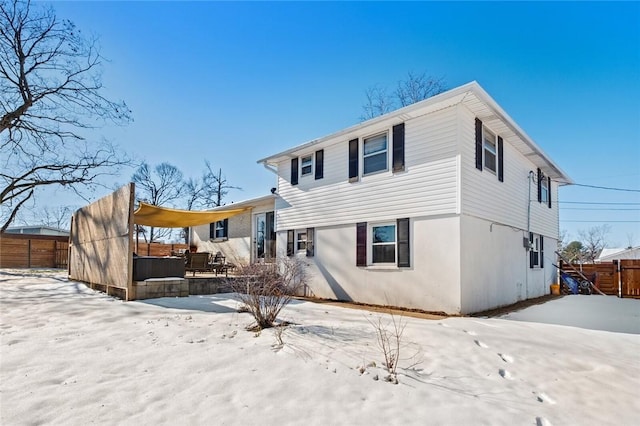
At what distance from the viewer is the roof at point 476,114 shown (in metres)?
7.70

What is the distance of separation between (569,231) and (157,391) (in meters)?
51.7

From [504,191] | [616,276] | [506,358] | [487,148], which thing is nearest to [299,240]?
[487,148]

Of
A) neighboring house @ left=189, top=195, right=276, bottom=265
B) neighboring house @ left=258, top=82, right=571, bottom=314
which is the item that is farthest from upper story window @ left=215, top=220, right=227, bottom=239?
neighboring house @ left=258, top=82, right=571, bottom=314

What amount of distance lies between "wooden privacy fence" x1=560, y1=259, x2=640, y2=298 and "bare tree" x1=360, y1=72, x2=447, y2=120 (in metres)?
10.8

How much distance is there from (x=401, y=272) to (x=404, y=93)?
14.1 metres

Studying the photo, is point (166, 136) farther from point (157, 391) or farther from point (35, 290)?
point (157, 391)

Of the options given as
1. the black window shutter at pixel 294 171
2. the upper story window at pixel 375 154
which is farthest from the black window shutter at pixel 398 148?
the black window shutter at pixel 294 171

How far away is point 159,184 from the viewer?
3133cm

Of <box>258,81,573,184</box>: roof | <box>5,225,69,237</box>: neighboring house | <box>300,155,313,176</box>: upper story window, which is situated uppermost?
<box>258,81,573,184</box>: roof

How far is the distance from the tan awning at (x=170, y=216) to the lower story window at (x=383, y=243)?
17.5 feet

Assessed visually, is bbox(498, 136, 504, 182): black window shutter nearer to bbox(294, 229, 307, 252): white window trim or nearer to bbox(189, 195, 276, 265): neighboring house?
bbox(294, 229, 307, 252): white window trim

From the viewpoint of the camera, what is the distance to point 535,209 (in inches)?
485

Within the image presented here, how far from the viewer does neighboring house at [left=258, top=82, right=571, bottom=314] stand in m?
8.04

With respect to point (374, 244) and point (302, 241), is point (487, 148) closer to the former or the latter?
point (374, 244)
